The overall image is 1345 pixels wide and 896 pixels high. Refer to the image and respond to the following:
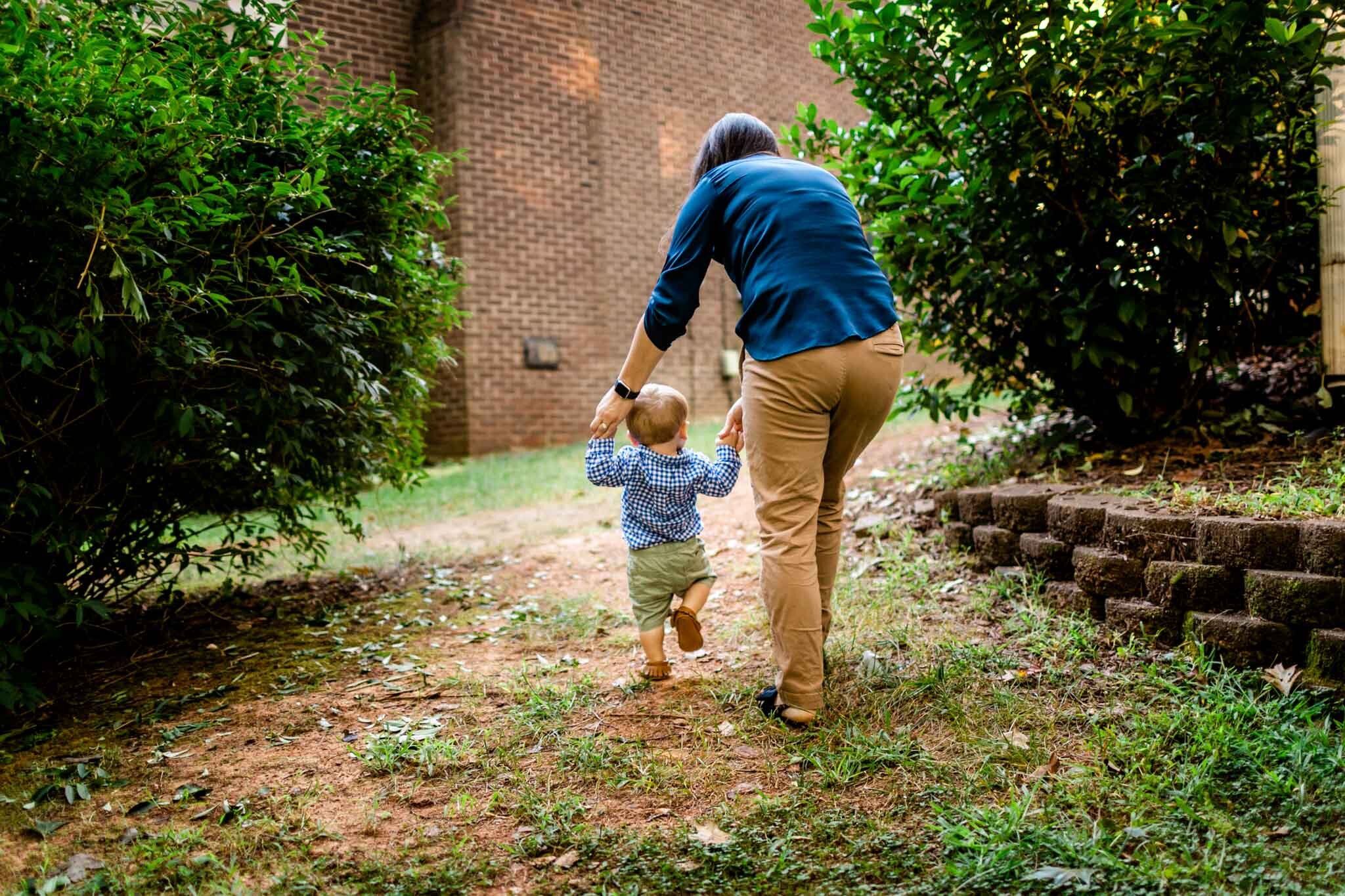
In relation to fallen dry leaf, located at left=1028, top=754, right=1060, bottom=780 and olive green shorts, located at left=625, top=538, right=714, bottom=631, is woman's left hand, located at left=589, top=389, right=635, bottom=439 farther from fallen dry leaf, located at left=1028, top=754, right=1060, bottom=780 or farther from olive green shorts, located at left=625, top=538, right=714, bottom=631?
fallen dry leaf, located at left=1028, top=754, right=1060, bottom=780

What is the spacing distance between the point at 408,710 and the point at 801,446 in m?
1.84

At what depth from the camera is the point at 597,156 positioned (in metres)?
12.1

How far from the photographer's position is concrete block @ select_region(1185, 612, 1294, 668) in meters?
3.04

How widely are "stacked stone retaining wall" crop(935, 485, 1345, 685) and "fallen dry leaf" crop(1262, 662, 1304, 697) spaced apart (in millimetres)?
48

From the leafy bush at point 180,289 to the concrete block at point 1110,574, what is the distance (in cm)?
322

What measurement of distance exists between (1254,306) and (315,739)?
14.8 ft

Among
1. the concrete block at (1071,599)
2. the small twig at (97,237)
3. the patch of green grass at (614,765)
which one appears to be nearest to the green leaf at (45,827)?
the patch of green grass at (614,765)

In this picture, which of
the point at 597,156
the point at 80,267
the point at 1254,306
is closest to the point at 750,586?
the point at 1254,306

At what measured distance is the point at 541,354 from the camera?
11.7 meters

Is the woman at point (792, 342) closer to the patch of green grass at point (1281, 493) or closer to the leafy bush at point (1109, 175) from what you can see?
the patch of green grass at point (1281, 493)

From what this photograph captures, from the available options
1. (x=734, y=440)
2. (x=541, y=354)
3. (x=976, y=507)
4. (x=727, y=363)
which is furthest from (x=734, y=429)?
(x=727, y=363)

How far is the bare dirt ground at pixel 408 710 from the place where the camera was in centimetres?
272

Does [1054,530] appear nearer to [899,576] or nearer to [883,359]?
[899,576]

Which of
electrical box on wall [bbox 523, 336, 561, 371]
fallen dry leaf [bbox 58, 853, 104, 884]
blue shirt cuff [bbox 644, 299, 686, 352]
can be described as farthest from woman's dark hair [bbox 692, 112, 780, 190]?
electrical box on wall [bbox 523, 336, 561, 371]
